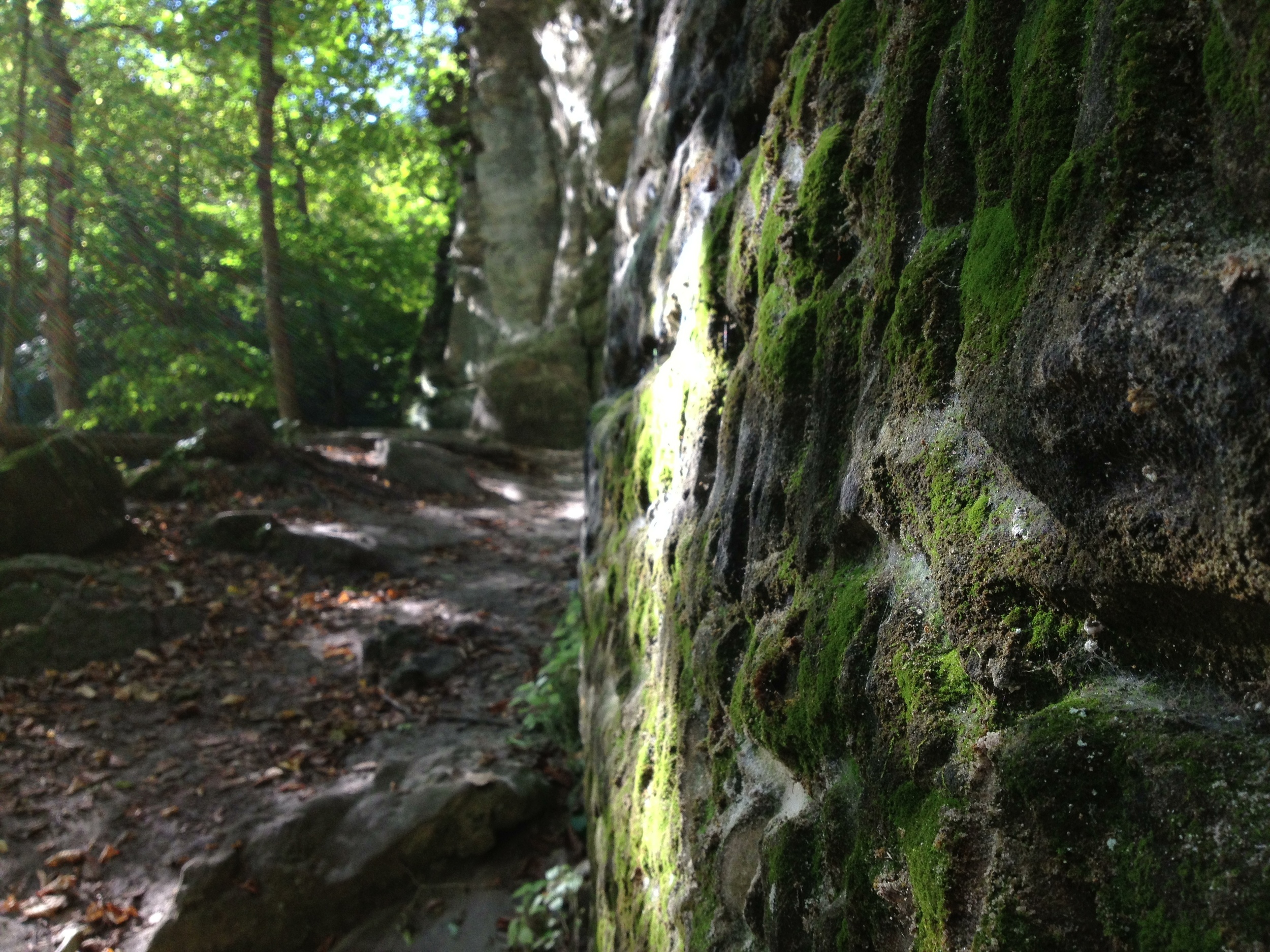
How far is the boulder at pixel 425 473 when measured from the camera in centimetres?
981

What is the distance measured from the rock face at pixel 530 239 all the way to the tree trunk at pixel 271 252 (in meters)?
3.04

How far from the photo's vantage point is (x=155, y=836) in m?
4.20

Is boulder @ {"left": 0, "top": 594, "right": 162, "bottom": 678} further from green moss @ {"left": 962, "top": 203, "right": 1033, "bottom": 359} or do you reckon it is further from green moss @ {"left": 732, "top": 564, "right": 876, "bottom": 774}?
green moss @ {"left": 962, "top": 203, "right": 1033, "bottom": 359}

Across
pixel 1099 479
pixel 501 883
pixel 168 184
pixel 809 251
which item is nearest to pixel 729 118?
pixel 809 251

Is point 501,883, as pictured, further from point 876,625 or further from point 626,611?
point 876,625

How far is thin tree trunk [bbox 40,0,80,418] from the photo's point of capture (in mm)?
10609

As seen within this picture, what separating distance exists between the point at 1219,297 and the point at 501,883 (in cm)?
396

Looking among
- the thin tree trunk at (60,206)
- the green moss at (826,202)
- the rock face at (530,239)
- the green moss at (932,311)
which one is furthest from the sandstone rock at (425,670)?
the thin tree trunk at (60,206)

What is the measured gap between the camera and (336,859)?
3.91 metres

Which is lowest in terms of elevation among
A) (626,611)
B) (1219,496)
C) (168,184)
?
(626,611)

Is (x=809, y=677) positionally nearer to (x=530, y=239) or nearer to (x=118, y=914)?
(x=118, y=914)

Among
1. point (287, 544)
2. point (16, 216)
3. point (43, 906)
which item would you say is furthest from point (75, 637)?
point (16, 216)

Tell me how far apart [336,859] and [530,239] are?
12.8 meters

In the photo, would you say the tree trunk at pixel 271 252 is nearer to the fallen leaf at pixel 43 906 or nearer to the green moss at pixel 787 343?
the fallen leaf at pixel 43 906
